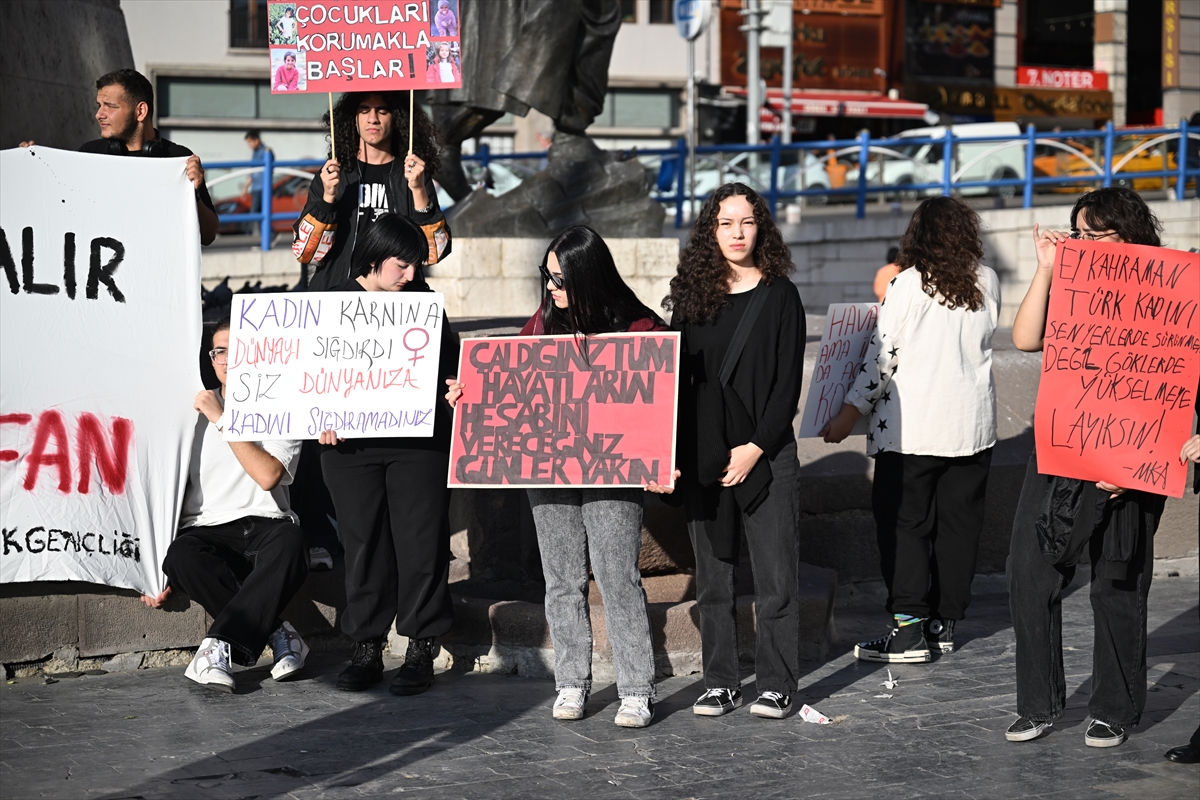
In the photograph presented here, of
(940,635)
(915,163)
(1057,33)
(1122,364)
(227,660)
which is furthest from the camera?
(1057,33)

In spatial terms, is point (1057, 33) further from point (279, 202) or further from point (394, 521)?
point (394, 521)

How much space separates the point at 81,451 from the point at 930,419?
315 cm

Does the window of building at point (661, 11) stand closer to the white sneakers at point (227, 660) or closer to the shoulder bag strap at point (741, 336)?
the white sneakers at point (227, 660)

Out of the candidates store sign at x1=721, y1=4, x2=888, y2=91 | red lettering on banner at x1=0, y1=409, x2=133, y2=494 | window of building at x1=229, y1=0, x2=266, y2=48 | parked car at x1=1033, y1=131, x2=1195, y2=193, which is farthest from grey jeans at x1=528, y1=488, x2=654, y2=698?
store sign at x1=721, y1=4, x2=888, y2=91

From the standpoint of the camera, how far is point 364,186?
221 inches

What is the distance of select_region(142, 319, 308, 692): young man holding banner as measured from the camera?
5098 mm

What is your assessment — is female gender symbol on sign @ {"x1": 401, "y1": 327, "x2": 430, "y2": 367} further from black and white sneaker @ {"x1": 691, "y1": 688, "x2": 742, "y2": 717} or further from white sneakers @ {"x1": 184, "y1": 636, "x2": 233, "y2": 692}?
black and white sneaker @ {"x1": 691, "y1": 688, "x2": 742, "y2": 717}

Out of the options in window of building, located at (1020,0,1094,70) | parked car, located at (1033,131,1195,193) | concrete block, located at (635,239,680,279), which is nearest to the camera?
concrete block, located at (635,239,680,279)

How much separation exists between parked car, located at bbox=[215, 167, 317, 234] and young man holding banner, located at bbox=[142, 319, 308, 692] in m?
11.2

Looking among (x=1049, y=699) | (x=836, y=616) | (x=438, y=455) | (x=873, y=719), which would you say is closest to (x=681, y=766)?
(x=873, y=719)

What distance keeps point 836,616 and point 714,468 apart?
2093mm

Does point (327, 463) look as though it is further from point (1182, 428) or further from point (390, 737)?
point (1182, 428)

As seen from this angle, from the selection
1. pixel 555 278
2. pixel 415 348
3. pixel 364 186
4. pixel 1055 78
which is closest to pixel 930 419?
pixel 555 278

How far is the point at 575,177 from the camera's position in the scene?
34.8 ft
